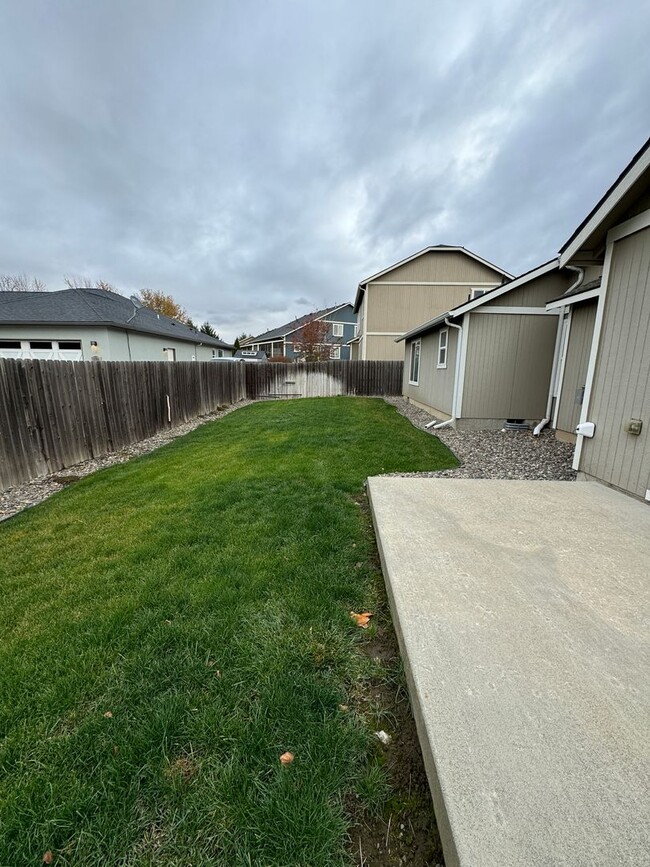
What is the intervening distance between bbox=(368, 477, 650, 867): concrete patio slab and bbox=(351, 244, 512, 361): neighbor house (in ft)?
54.9

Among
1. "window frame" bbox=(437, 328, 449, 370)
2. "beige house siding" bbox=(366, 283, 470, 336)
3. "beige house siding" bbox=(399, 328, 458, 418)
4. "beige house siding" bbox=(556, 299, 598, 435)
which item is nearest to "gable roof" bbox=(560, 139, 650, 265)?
"beige house siding" bbox=(556, 299, 598, 435)

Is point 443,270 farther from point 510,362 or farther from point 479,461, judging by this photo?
point 479,461

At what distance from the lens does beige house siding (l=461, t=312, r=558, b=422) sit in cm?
798

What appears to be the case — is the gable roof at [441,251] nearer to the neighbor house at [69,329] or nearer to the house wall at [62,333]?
the neighbor house at [69,329]

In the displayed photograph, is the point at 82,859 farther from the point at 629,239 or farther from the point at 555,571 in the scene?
the point at 629,239

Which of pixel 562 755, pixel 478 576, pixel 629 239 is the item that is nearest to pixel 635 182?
pixel 629 239

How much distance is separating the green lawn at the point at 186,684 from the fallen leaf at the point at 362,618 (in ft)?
0.21

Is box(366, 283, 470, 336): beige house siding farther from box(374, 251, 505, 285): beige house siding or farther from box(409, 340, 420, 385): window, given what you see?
box(409, 340, 420, 385): window

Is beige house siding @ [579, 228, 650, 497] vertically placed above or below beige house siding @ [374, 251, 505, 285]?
below

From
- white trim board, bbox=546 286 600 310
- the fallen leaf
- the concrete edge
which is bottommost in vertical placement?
the fallen leaf

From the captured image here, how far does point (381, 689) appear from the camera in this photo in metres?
1.83

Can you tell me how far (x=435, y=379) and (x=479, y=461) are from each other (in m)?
4.95

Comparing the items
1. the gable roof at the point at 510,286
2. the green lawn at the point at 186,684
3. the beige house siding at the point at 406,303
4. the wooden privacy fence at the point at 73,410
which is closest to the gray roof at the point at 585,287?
the gable roof at the point at 510,286

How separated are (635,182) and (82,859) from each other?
5.88 meters
